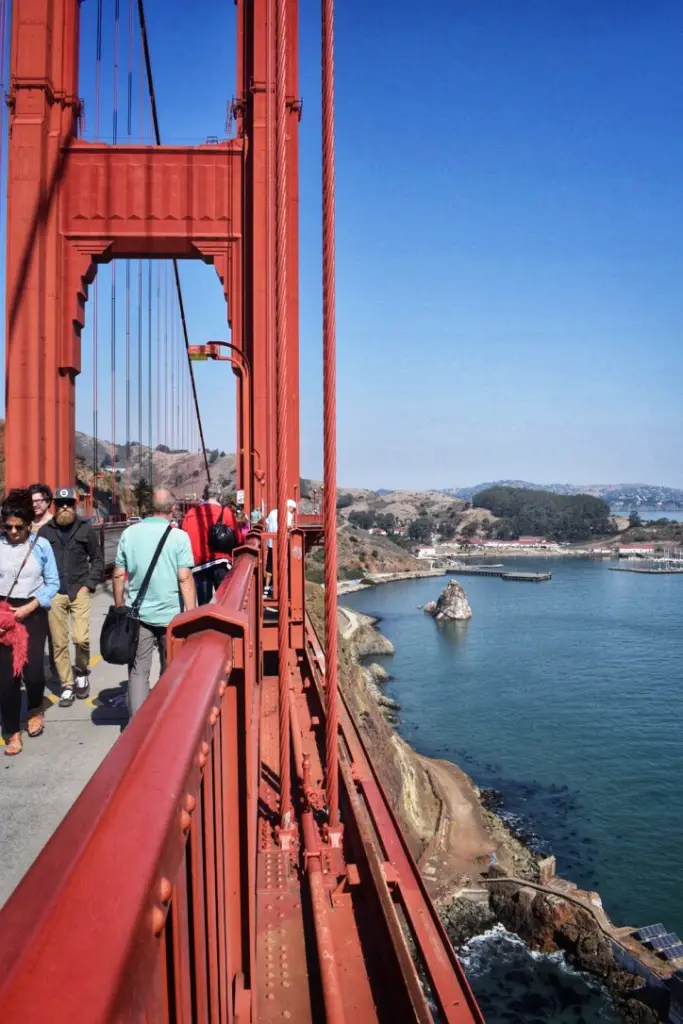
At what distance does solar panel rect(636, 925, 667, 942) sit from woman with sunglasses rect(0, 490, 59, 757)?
19300mm

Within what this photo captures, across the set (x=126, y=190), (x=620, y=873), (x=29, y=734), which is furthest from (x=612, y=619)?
(x=29, y=734)

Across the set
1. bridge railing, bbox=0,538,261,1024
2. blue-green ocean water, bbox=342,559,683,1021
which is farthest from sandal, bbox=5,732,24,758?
blue-green ocean water, bbox=342,559,683,1021

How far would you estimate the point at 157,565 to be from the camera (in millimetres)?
4043

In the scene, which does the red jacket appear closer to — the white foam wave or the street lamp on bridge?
the street lamp on bridge

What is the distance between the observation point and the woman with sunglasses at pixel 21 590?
419 cm

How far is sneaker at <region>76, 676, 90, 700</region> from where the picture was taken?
5.61 meters

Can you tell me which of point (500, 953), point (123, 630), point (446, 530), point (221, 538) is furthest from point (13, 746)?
point (446, 530)

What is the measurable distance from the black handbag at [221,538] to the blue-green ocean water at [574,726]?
17068 millimetres

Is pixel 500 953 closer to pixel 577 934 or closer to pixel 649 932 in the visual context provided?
pixel 577 934

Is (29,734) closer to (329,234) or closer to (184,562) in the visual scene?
(184,562)

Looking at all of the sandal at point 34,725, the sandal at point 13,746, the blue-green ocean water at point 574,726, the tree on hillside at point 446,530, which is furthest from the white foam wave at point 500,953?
the tree on hillside at point 446,530

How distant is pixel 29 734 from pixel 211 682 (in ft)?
13.6

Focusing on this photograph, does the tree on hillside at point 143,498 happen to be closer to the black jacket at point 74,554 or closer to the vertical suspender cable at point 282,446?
the black jacket at point 74,554

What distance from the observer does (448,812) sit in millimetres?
24000
